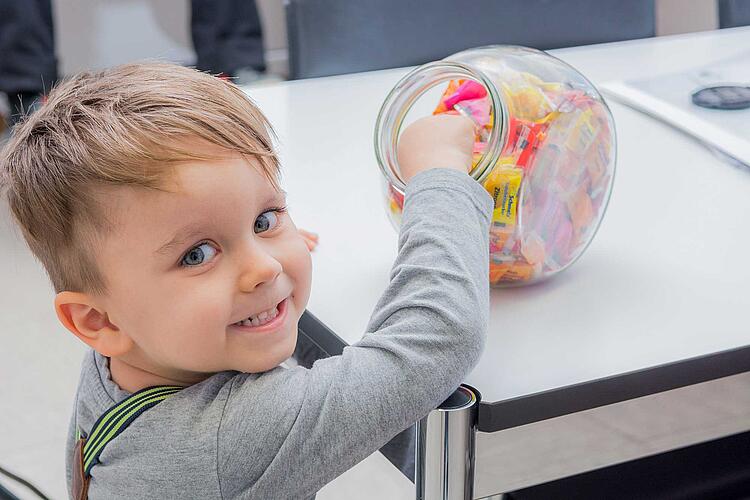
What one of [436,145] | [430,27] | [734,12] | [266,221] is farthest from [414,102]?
[734,12]

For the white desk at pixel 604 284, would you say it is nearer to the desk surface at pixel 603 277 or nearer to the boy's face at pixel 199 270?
the desk surface at pixel 603 277

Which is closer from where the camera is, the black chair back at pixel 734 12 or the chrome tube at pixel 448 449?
the chrome tube at pixel 448 449

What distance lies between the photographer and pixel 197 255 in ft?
2.12

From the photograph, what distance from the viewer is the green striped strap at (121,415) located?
68cm

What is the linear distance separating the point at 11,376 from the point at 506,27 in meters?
1.10

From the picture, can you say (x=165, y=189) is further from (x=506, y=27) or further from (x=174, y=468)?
(x=506, y=27)

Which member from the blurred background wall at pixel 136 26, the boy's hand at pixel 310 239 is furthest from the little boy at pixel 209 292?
the blurred background wall at pixel 136 26

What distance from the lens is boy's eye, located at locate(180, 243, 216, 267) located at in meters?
0.64

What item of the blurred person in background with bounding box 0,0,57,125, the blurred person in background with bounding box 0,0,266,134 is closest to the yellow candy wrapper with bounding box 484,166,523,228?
the blurred person in background with bounding box 0,0,266,134

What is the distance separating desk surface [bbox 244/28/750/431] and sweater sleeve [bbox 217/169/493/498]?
0.05m

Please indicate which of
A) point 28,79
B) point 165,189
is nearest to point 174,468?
point 165,189

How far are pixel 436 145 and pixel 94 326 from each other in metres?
0.27

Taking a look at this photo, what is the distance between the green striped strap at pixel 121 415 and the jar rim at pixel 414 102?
23 cm

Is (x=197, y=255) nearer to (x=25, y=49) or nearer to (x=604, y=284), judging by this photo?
(x=604, y=284)
